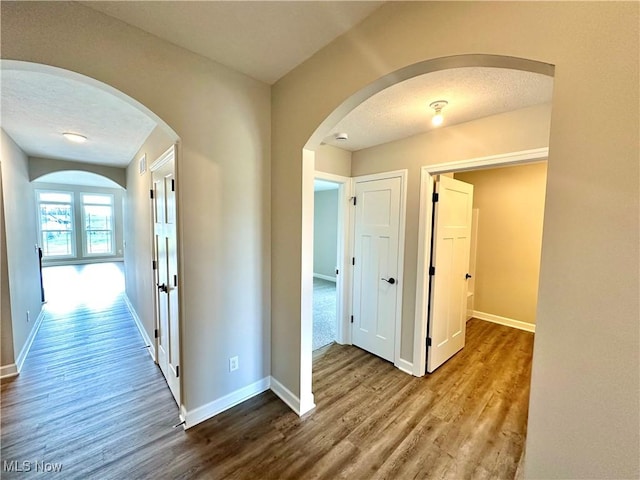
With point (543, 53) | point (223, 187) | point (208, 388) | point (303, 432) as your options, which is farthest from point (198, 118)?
point (303, 432)

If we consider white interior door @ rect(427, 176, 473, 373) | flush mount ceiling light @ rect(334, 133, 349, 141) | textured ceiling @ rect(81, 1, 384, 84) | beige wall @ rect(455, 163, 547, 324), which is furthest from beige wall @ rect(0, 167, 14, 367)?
beige wall @ rect(455, 163, 547, 324)

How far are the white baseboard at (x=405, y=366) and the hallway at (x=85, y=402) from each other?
82.6 inches

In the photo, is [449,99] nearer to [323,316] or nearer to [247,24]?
[247,24]

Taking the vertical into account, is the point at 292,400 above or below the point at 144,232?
below

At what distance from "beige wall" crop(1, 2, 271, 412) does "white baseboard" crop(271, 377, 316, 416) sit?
0.55 feet

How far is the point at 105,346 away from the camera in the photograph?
3.07m

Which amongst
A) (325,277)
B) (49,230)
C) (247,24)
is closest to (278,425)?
(247,24)

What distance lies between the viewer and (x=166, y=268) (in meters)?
2.34

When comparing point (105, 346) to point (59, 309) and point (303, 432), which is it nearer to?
point (59, 309)

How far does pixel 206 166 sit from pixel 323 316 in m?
3.26

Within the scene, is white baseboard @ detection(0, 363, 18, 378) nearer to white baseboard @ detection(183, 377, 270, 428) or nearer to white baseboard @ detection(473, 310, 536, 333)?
white baseboard @ detection(183, 377, 270, 428)

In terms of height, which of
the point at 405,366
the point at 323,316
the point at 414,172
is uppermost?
the point at 414,172

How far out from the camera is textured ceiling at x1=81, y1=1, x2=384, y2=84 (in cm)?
133

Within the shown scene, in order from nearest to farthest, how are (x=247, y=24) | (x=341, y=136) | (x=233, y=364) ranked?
(x=247, y=24)
(x=233, y=364)
(x=341, y=136)
